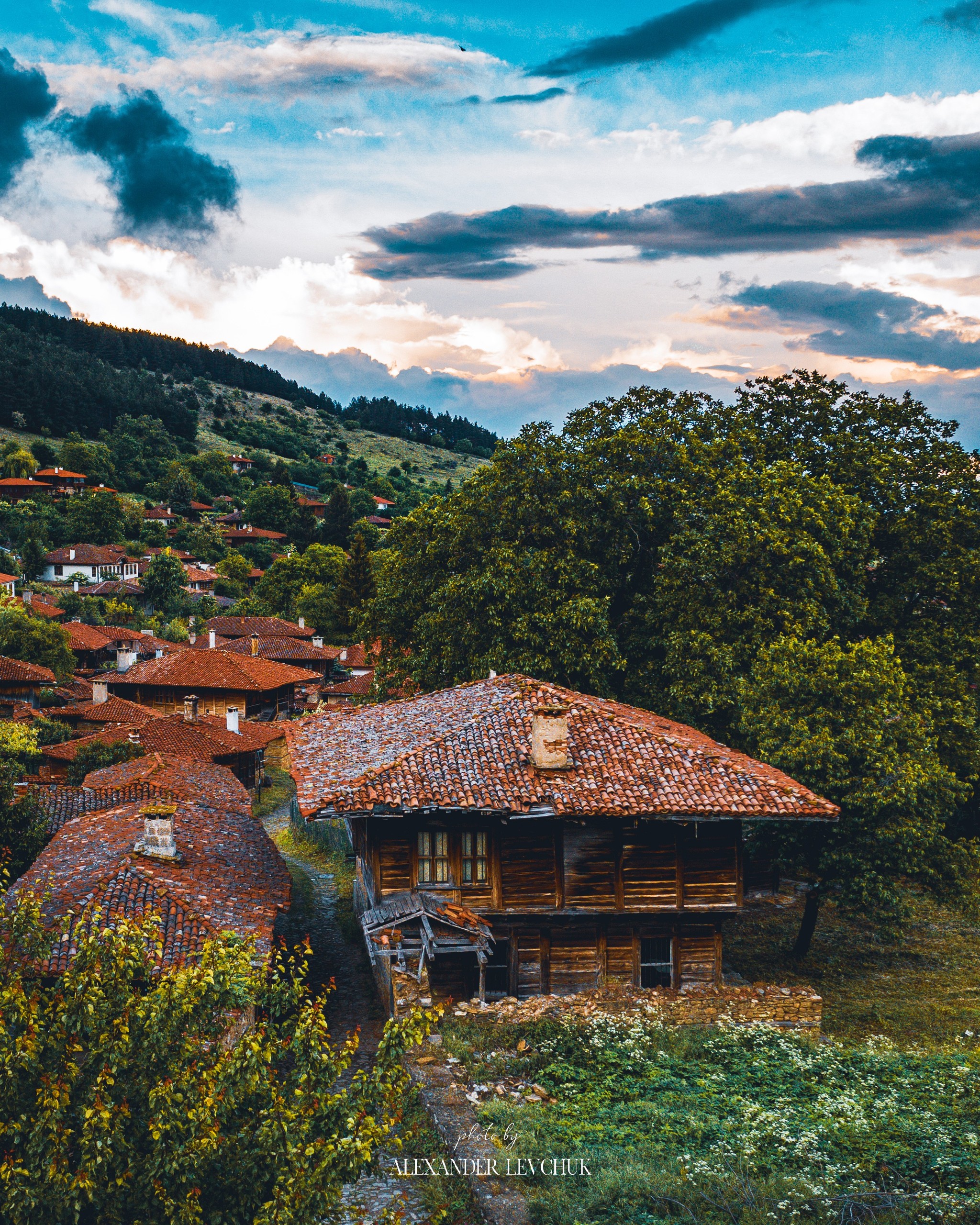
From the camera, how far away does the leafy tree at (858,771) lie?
2012cm

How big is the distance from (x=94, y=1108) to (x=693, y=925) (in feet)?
46.2

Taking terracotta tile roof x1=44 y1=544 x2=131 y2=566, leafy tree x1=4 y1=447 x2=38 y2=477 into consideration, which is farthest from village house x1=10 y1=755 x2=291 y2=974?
leafy tree x1=4 y1=447 x2=38 y2=477

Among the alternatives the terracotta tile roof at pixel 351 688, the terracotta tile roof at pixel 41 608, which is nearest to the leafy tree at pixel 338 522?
the terracotta tile roof at pixel 41 608

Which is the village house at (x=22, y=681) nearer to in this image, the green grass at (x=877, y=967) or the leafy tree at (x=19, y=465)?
the green grass at (x=877, y=967)

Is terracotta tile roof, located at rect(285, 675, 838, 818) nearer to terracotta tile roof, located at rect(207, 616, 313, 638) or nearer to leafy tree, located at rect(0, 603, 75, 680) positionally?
leafy tree, located at rect(0, 603, 75, 680)

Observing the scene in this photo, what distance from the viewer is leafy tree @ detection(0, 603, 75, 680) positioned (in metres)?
54.9

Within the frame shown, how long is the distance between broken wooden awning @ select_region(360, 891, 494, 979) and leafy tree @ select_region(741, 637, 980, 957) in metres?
8.21

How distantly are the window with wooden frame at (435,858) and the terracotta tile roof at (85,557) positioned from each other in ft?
274

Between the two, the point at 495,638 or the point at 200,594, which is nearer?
the point at 495,638

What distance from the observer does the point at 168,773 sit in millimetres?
27422

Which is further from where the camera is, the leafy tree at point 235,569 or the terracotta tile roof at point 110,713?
the leafy tree at point 235,569

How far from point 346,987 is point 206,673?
3596cm

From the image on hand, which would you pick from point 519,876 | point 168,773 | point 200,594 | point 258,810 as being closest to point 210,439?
point 200,594

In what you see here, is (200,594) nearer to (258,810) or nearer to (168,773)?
(258,810)
